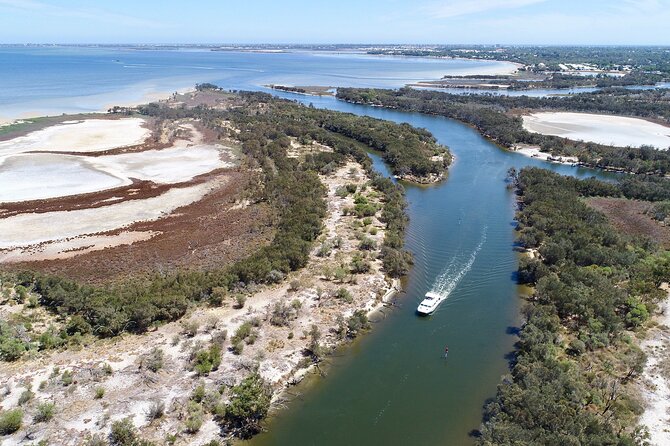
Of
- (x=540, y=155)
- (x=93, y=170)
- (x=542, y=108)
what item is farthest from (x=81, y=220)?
(x=542, y=108)

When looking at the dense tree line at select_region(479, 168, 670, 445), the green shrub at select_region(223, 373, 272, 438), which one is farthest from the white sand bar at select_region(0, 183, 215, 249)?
the dense tree line at select_region(479, 168, 670, 445)

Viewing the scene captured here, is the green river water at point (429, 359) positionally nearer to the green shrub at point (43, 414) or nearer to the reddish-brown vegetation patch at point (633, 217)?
→ the green shrub at point (43, 414)

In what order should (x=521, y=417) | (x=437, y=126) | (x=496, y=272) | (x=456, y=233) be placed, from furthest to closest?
(x=437, y=126) < (x=456, y=233) < (x=496, y=272) < (x=521, y=417)

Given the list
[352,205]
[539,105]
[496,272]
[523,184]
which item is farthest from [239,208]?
[539,105]

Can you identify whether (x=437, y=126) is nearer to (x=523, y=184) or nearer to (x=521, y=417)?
(x=523, y=184)

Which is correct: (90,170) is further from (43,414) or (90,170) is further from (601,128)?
(601,128)

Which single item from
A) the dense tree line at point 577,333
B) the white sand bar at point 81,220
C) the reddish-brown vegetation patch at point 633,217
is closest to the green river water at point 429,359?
the dense tree line at point 577,333
